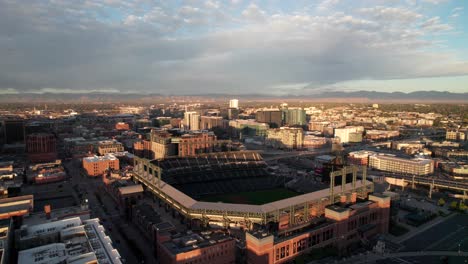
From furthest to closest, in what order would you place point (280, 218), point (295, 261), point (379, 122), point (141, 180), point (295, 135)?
point (379, 122) < point (295, 135) < point (141, 180) < point (280, 218) < point (295, 261)

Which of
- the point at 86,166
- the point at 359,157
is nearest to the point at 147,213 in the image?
the point at 86,166

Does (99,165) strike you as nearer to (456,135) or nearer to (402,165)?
(402,165)

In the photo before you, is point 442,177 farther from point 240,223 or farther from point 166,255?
point 166,255

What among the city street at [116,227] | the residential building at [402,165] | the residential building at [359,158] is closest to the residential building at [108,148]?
the city street at [116,227]

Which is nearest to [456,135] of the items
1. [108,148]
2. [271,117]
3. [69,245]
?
[271,117]

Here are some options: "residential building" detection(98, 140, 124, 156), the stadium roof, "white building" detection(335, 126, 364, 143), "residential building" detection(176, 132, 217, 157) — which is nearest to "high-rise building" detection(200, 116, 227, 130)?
"white building" detection(335, 126, 364, 143)

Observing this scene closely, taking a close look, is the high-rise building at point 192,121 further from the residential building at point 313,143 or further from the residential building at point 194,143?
the residential building at point 194,143

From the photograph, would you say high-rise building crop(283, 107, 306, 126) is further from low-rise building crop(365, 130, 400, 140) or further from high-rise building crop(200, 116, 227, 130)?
low-rise building crop(365, 130, 400, 140)
